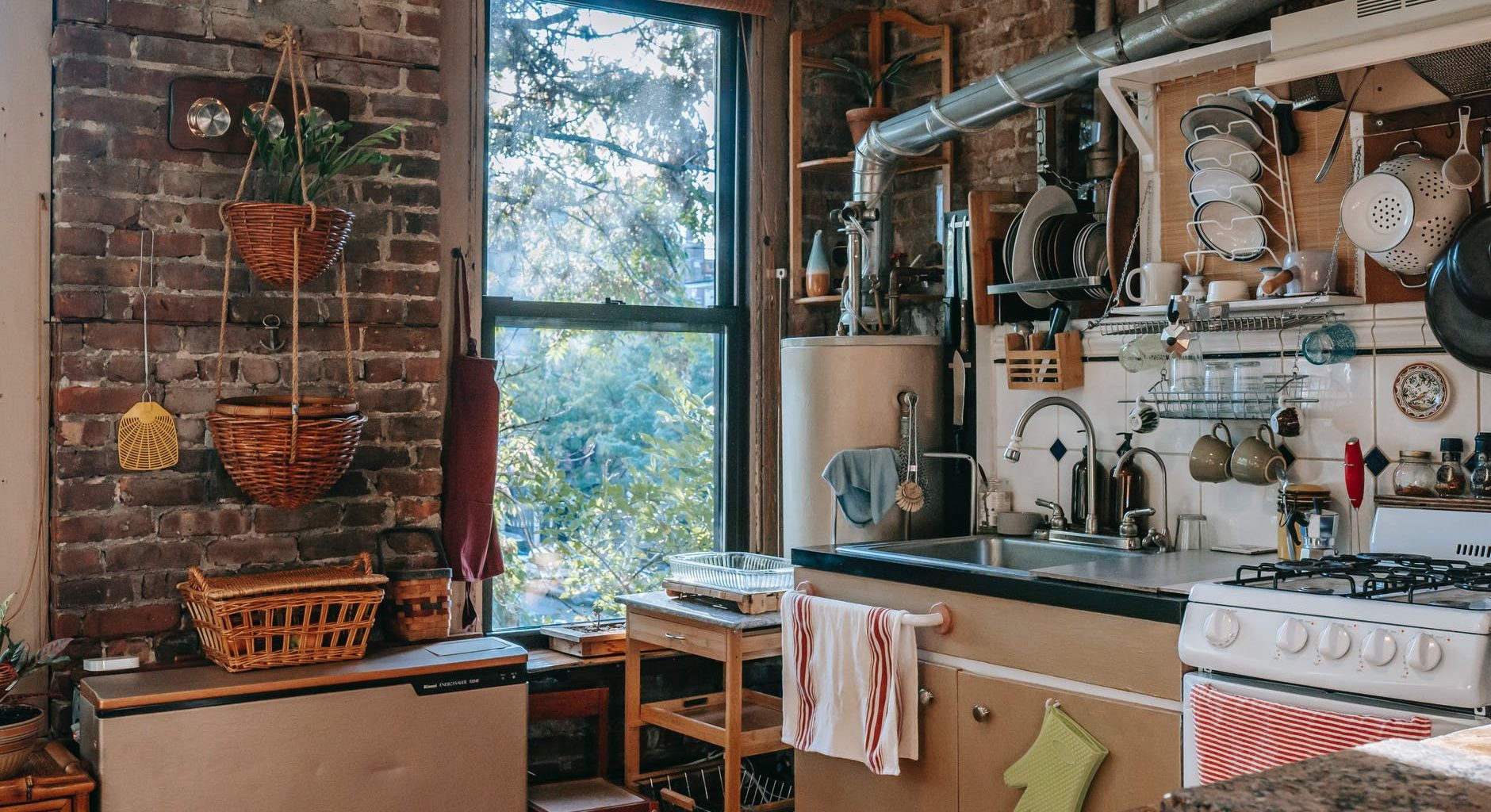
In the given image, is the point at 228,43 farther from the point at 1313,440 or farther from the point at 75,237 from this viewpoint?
the point at 1313,440

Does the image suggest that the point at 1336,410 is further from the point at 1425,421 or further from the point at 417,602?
the point at 417,602

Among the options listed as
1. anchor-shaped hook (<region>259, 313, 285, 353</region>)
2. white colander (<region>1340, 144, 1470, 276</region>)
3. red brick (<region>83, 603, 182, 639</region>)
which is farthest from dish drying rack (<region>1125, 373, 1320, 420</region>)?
red brick (<region>83, 603, 182, 639</region>)

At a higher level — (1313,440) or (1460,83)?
(1460,83)

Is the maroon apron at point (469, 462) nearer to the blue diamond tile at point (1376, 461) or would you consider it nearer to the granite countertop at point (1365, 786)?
the blue diamond tile at point (1376, 461)

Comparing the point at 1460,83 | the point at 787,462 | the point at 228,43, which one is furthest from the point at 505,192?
the point at 1460,83

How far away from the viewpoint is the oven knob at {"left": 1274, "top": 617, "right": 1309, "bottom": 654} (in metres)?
2.16

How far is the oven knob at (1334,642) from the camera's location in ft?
6.89

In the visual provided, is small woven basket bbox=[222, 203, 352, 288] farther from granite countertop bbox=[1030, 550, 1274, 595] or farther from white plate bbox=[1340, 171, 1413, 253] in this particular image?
white plate bbox=[1340, 171, 1413, 253]

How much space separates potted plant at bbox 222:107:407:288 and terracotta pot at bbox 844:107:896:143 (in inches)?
Answer: 55.7

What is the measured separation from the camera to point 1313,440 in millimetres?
2842

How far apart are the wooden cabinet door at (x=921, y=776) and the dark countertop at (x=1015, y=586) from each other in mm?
202

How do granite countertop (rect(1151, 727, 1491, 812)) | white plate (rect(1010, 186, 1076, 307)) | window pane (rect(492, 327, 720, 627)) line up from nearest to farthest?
granite countertop (rect(1151, 727, 1491, 812)) → white plate (rect(1010, 186, 1076, 307)) → window pane (rect(492, 327, 720, 627))

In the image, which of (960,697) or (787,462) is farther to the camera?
(787,462)

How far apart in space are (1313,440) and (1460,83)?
0.80 metres
